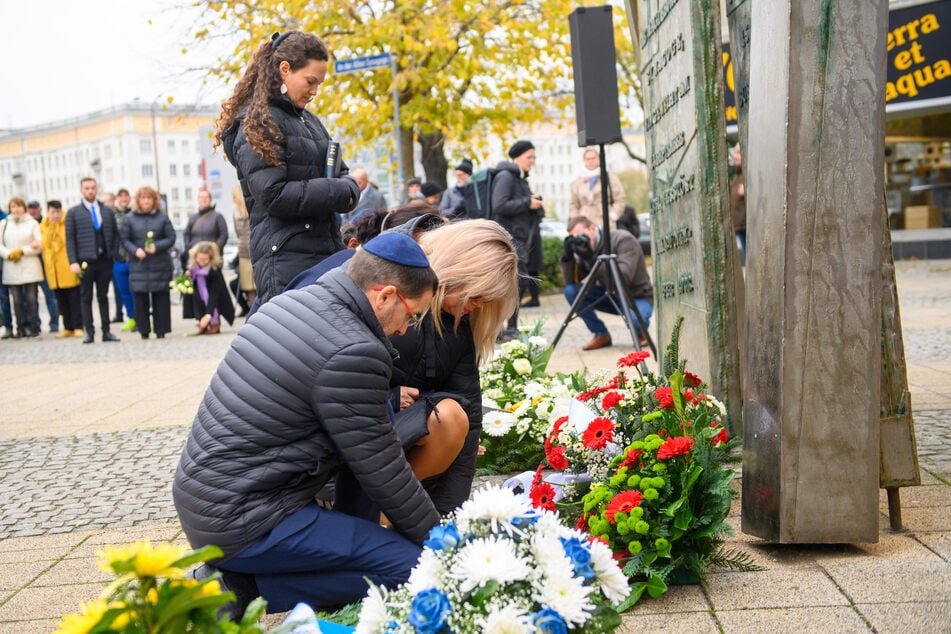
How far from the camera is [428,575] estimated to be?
2365 millimetres

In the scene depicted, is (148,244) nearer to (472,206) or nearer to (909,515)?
(472,206)

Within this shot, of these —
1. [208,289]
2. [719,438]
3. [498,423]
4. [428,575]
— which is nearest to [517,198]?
[208,289]

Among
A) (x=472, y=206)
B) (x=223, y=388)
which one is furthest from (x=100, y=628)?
(x=472, y=206)

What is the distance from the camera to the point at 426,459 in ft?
12.7

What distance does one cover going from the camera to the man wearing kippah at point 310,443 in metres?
2.98

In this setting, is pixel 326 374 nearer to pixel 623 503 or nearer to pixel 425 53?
pixel 623 503

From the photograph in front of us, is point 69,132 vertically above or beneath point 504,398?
above

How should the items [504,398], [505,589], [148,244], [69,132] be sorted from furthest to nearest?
[69,132], [148,244], [504,398], [505,589]

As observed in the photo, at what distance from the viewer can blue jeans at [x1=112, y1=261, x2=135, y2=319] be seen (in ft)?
53.2

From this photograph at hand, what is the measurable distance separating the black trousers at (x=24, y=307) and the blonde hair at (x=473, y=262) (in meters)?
13.1

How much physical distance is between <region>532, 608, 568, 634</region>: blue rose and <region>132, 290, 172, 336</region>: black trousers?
12.7m

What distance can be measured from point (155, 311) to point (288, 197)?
10.0 meters

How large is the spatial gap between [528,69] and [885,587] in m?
16.8

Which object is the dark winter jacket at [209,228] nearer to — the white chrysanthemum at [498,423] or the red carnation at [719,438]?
the white chrysanthemum at [498,423]
